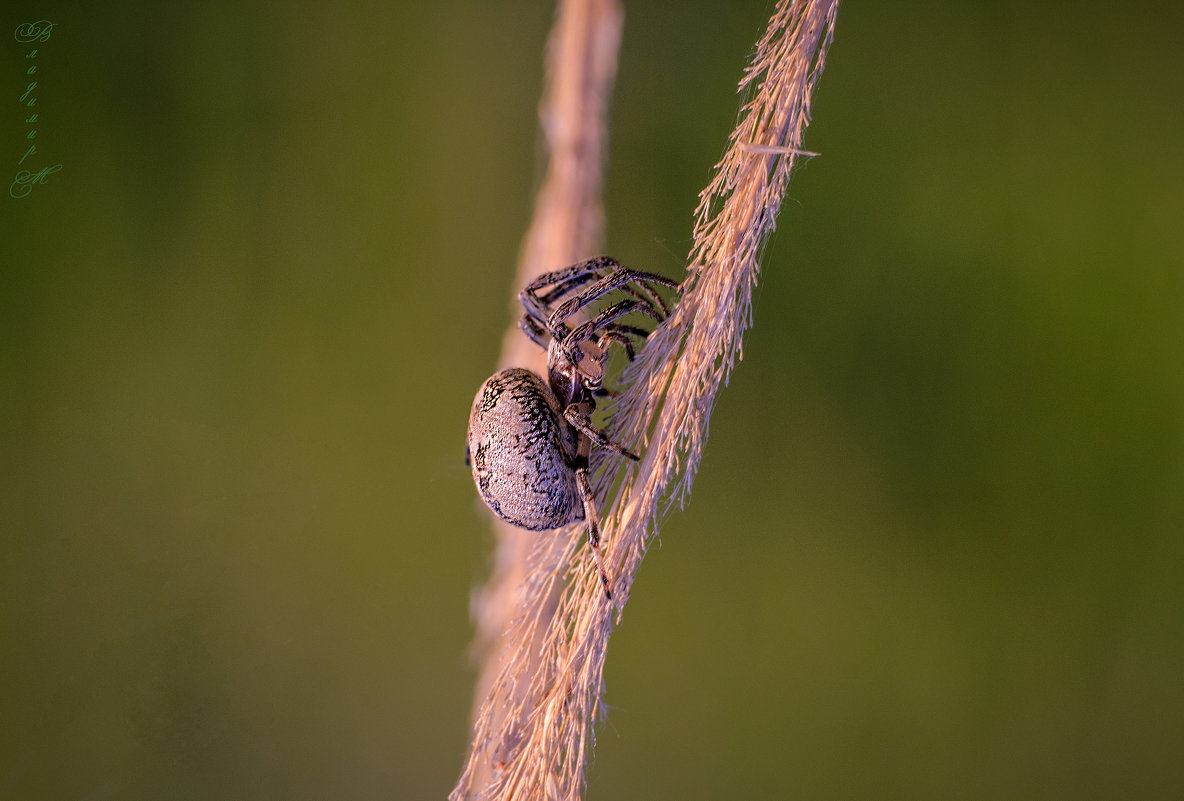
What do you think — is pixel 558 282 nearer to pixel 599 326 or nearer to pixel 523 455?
pixel 599 326

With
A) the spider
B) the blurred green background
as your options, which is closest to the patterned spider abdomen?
the spider

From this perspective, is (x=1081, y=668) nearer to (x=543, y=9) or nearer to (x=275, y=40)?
(x=543, y=9)

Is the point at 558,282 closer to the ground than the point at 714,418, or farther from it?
farther from it

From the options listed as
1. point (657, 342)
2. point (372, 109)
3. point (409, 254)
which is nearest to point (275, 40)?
point (372, 109)

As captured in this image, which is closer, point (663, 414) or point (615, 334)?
point (663, 414)

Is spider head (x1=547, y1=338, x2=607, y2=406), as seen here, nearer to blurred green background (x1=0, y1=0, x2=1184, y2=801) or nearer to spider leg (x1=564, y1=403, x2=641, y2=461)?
spider leg (x1=564, y1=403, x2=641, y2=461)

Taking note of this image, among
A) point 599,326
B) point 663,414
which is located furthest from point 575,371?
point 663,414

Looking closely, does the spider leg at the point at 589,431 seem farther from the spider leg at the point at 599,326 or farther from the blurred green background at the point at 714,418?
the blurred green background at the point at 714,418
